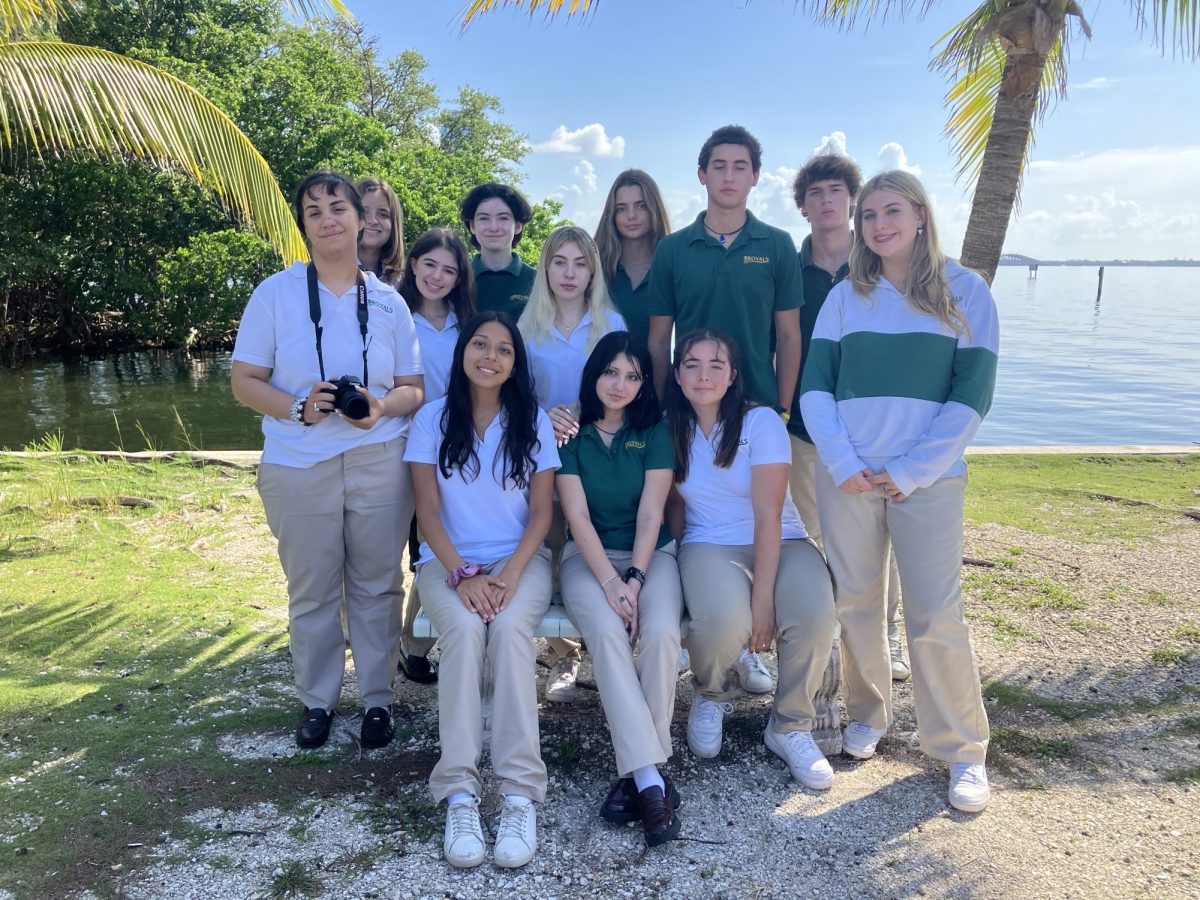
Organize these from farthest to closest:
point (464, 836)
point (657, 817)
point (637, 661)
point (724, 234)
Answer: point (724, 234) < point (637, 661) < point (657, 817) < point (464, 836)

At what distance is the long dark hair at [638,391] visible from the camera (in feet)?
12.6

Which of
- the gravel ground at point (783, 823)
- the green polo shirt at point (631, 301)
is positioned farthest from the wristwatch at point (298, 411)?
the green polo shirt at point (631, 301)

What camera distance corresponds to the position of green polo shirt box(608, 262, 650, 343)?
4621 mm

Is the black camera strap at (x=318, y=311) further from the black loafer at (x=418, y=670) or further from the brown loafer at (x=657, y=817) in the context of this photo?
the brown loafer at (x=657, y=817)

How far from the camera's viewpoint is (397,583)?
396 cm

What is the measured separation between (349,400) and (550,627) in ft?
4.00

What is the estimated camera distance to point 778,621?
361 cm

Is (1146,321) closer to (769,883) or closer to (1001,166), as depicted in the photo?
(1001,166)

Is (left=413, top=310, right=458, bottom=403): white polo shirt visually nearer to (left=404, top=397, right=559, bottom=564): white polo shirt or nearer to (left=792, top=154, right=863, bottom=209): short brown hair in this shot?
(left=404, top=397, right=559, bottom=564): white polo shirt

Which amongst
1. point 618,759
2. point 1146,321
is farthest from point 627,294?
point 1146,321

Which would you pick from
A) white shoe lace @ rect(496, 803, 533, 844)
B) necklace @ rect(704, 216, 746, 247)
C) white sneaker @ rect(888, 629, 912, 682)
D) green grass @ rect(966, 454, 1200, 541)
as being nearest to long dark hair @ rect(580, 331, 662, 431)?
necklace @ rect(704, 216, 746, 247)

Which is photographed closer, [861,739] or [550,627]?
[550,627]

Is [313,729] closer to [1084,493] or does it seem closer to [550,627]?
[550,627]

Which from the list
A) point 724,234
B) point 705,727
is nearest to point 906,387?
point 724,234
